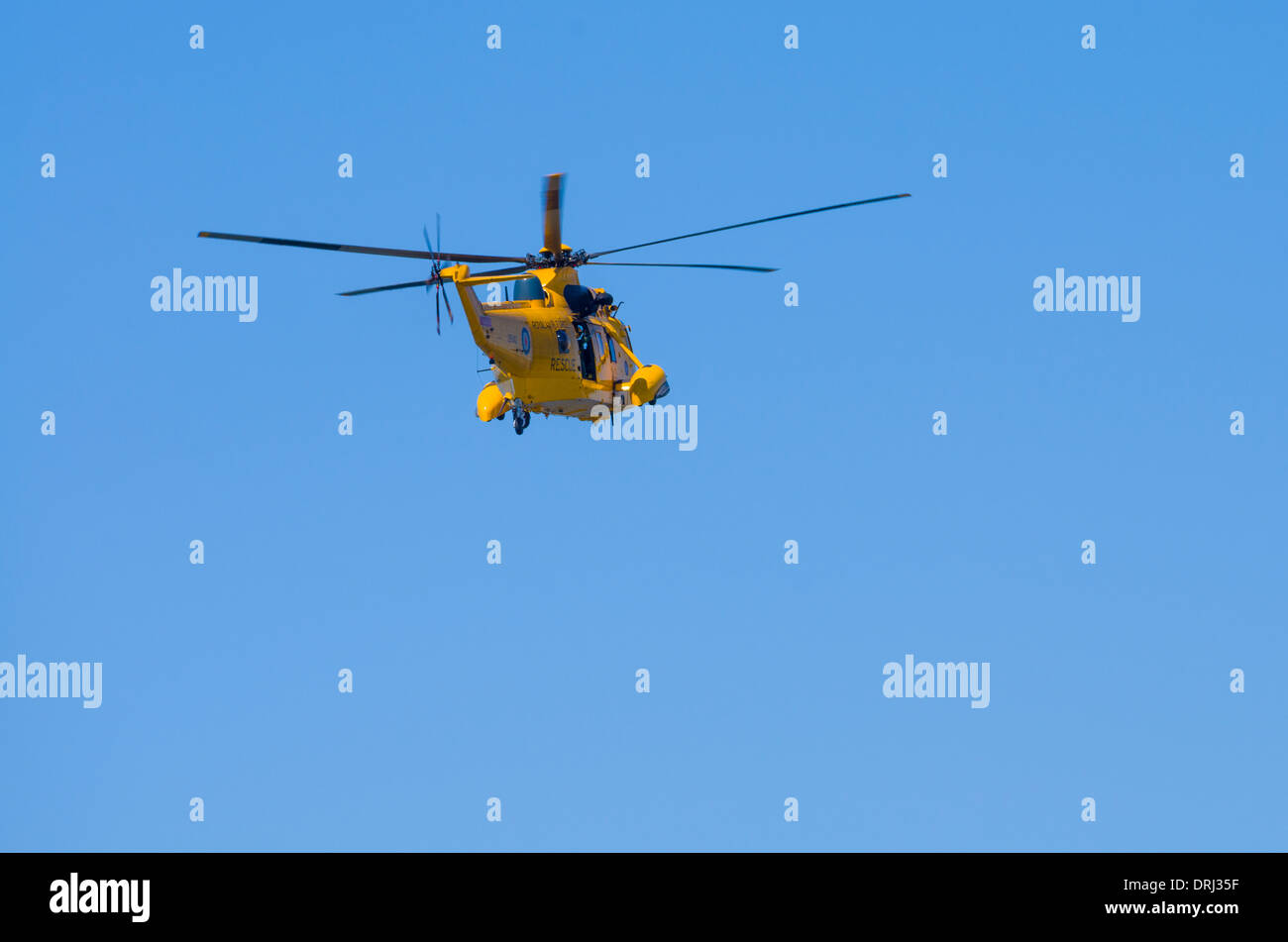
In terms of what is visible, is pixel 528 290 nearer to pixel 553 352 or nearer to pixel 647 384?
pixel 553 352

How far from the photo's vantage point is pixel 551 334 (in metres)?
70.5

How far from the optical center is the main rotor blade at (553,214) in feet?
236

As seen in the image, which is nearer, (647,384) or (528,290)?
(528,290)

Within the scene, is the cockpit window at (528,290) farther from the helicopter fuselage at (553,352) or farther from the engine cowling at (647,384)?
the engine cowling at (647,384)

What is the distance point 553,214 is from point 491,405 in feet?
22.9

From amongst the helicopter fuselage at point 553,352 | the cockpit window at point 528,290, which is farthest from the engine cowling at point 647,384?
the cockpit window at point 528,290

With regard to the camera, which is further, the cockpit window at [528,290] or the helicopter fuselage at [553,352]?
the cockpit window at [528,290]

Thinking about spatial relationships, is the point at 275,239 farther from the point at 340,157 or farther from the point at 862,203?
the point at 862,203

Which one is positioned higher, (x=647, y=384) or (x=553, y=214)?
(x=553, y=214)

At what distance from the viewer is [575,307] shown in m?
73.1

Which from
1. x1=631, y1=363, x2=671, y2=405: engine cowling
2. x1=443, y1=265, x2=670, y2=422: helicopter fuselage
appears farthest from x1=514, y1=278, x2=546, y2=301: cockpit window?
x1=631, y1=363, x2=671, y2=405: engine cowling

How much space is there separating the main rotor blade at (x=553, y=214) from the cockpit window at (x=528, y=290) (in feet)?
6.51

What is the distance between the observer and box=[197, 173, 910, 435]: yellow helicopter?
67125mm

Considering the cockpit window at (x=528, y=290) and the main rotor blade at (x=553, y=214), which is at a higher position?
the main rotor blade at (x=553, y=214)
